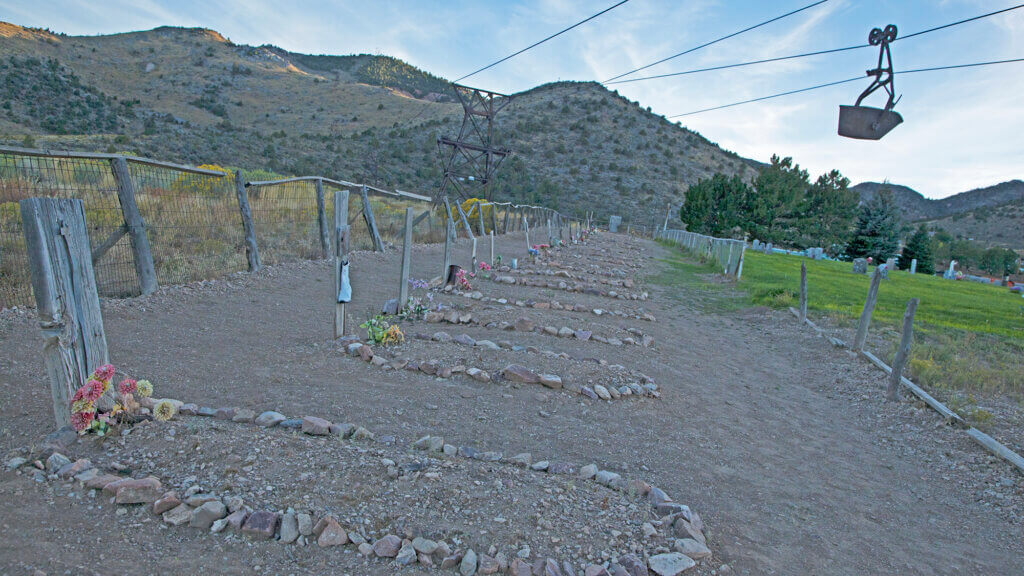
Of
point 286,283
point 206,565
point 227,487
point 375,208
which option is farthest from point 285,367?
point 375,208

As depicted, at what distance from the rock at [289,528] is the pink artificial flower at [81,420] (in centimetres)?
157

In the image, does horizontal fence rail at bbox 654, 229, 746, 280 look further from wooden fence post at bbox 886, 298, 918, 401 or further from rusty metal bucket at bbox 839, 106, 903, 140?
rusty metal bucket at bbox 839, 106, 903, 140

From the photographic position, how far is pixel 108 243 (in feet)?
22.5

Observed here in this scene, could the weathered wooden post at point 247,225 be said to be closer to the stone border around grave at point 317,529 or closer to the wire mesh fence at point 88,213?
the wire mesh fence at point 88,213

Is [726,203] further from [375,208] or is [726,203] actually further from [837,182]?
[375,208]

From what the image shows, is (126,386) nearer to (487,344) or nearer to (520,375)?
(520,375)

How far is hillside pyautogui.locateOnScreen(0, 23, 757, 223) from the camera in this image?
35.5m

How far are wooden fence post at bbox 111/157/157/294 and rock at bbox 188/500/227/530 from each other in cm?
554

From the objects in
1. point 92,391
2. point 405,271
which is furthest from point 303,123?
point 92,391

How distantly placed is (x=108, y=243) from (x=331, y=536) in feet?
20.2

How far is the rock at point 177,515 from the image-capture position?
2.73 meters

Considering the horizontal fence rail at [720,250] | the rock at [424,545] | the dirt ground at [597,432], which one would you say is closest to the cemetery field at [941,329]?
the horizontal fence rail at [720,250]

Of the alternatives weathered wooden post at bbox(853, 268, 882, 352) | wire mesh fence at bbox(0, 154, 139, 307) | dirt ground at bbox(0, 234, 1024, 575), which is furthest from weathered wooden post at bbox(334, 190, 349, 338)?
weathered wooden post at bbox(853, 268, 882, 352)

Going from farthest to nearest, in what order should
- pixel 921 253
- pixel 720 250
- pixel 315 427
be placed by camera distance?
pixel 921 253, pixel 720 250, pixel 315 427
